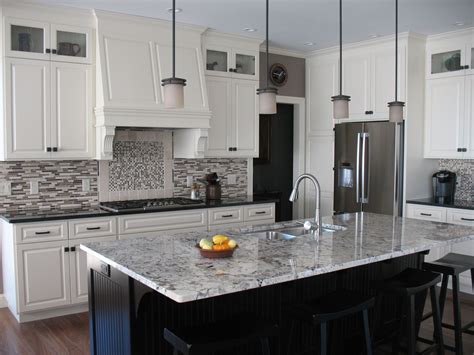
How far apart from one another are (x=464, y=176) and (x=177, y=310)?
4.06 m

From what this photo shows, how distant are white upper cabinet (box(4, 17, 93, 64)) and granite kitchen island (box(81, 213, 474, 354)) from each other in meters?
2.20

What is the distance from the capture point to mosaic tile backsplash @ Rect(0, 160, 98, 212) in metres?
4.41

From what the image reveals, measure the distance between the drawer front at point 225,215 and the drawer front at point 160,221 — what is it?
0.09 m

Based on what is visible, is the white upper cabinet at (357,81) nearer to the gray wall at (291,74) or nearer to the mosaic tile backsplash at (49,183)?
the gray wall at (291,74)

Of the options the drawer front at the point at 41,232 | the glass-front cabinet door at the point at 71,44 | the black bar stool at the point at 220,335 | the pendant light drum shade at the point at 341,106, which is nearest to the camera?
the black bar stool at the point at 220,335

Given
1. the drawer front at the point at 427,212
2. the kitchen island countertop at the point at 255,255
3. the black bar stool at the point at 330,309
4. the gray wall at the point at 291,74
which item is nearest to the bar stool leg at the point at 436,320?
the kitchen island countertop at the point at 255,255

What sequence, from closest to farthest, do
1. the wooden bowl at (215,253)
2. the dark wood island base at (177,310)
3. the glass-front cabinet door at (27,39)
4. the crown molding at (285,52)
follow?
the dark wood island base at (177,310) < the wooden bowl at (215,253) < the glass-front cabinet door at (27,39) < the crown molding at (285,52)

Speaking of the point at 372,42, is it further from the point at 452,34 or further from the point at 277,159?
the point at 277,159

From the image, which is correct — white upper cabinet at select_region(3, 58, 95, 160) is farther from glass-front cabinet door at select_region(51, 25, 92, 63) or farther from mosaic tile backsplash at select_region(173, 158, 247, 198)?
mosaic tile backsplash at select_region(173, 158, 247, 198)

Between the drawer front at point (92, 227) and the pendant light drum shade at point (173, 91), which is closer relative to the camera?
the pendant light drum shade at point (173, 91)

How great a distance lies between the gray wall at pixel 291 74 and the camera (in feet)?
19.7

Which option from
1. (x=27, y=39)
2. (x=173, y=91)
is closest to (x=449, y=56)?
(x=173, y=91)

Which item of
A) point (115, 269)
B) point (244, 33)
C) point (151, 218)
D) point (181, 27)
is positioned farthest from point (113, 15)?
point (115, 269)

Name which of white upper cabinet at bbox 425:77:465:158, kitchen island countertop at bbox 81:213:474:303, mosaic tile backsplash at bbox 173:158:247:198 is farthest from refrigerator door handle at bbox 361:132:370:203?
kitchen island countertop at bbox 81:213:474:303
